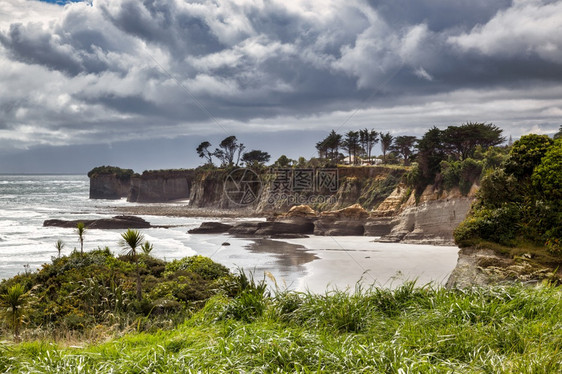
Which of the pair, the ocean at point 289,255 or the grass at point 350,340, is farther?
the ocean at point 289,255

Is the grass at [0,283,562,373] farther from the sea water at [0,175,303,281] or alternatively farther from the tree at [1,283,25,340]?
the sea water at [0,175,303,281]

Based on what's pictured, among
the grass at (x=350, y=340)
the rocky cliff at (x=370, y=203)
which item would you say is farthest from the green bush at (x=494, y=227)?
the rocky cliff at (x=370, y=203)

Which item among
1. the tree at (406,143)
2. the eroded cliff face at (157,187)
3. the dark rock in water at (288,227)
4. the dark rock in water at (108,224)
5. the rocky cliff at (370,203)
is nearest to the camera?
the rocky cliff at (370,203)

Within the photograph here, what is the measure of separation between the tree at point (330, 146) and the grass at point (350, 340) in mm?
90691

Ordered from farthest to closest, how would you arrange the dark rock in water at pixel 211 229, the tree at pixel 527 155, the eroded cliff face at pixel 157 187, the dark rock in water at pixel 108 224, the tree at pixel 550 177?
the eroded cliff face at pixel 157 187 < the dark rock in water at pixel 108 224 < the dark rock in water at pixel 211 229 < the tree at pixel 527 155 < the tree at pixel 550 177

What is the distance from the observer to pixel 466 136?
54906 millimetres

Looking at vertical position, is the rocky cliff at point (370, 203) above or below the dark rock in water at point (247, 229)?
above

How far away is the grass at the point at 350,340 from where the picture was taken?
496 centimetres

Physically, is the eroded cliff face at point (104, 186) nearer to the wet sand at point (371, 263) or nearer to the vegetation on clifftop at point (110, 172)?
the vegetation on clifftop at point (110, 172)

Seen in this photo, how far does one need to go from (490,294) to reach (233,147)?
118092mm

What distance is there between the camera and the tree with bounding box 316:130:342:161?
9725cm

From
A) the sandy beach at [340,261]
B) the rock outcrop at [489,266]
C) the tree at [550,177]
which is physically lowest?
the sandy beach at [340,261]

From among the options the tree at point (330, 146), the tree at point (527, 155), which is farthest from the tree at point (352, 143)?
the tree at point (527, 155)

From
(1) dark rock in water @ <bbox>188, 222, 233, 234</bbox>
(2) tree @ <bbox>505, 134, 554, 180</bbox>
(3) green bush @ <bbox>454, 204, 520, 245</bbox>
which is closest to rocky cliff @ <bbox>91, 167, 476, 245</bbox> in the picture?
(1) dark rock in water @ <bbox>188, 222, 233, 234</bbox>
